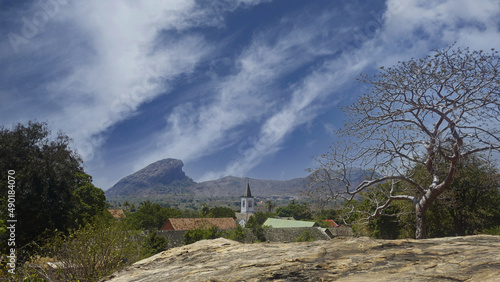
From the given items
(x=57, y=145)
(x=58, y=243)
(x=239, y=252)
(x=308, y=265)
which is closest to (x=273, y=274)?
(x=308, y=265)

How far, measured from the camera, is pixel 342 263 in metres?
3.97

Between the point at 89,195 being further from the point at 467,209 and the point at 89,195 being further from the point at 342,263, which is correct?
the point at 342,263

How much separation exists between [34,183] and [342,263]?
726 inches

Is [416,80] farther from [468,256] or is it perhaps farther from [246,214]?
[246,214]

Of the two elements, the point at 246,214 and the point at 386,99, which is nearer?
the point at 386,99

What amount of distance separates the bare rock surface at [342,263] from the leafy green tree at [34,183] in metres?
14.8

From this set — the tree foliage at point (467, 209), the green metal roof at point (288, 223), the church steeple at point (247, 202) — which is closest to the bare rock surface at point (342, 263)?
the tree foliage at point (467, 209)

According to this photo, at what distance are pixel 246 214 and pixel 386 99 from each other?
356 ft

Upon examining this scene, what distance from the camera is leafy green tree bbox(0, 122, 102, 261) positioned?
56.0ft

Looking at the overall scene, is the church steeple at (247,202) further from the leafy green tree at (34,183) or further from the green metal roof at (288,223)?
the leafy green tree at (34,183)

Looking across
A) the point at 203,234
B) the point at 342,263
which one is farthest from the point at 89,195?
the point at 342,263

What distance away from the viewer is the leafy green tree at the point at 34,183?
1706 centimetres

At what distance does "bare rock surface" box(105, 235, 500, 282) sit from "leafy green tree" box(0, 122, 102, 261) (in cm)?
1481

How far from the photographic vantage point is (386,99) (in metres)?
10.6
